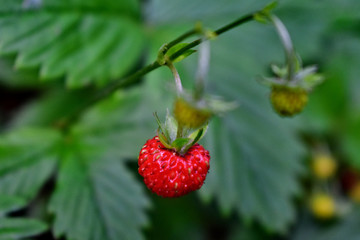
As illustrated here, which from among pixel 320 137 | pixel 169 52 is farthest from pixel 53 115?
pixel 320 137

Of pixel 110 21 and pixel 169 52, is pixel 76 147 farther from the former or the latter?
pixel 169 52

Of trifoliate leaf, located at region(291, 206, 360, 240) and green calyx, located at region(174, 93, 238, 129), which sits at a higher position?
green calyx, located at region(174, 93, 238, 129)

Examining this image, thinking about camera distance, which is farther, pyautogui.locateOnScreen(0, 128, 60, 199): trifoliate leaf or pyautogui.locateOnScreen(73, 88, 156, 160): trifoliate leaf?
pyautogui.locateOnScreen(73, 88, 156, 160): trifoliate leaf

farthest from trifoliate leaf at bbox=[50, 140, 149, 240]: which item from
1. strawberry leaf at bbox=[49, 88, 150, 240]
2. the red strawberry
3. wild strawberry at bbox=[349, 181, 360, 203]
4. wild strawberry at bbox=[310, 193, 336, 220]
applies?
wild strawberry at bbox=[349, 181, 360, 203]

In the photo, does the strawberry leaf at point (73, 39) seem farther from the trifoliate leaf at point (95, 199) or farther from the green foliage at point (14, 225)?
the green foliage at point (14, 225)

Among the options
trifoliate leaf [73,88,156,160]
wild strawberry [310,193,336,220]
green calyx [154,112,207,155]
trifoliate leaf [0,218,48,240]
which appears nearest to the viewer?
green calyx [154,112,207,155]

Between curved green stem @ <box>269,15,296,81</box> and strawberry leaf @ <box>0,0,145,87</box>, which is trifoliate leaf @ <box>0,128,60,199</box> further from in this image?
curved green stem @ <box>269,15,296,81</box>

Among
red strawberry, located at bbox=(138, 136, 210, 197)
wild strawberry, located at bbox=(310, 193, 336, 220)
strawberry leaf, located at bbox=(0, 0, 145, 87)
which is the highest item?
strawberry leaf, located at bbox=(0, 0, 145, 87)
